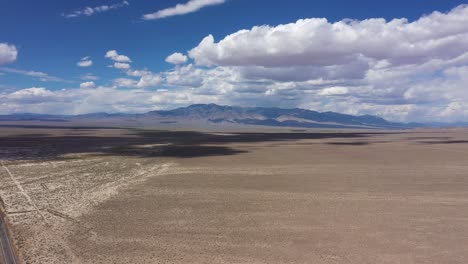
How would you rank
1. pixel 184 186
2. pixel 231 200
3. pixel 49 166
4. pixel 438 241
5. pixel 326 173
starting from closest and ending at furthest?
pixel 438 241 < pixel 231 200 < pixel 184 186 < pixel 326 173 < pixel 49 166

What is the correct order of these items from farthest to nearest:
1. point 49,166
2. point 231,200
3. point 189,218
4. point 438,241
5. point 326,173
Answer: point 49,166 → point 326,173 → point 231,200 → point 189,218 → point 438,241

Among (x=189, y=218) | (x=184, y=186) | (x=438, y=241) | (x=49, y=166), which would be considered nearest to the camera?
(x=438, y=241)

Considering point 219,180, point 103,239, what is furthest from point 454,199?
point 103,239

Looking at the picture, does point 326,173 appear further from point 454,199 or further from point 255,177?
point 454,199

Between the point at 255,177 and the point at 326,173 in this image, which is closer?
the point at 255,177

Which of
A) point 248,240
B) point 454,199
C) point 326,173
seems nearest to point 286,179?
point 326,173

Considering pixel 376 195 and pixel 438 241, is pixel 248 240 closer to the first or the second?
pixel 438 241
